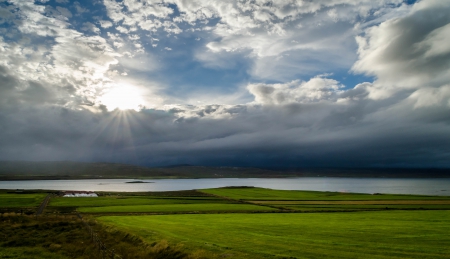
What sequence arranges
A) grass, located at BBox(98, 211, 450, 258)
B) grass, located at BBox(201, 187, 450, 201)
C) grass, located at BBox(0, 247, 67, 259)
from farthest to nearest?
grass, located at BBox(201, 187, 450, 201)
grass, located at BBox(0, 247, 67, 259)
grass, located at BBox(98, 211, 450, 258)

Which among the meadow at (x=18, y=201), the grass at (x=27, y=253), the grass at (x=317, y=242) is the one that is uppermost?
the grass at (x=317, y=242)

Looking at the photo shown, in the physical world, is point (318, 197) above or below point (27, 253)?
below

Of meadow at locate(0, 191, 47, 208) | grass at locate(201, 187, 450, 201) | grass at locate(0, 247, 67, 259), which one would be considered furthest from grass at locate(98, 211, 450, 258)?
grass at locate(201, 187, 450, 201)

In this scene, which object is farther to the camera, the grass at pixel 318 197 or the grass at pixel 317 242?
the grass at pixel 318 197

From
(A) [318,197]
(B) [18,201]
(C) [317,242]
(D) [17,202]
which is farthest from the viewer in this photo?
(A) [318,197]

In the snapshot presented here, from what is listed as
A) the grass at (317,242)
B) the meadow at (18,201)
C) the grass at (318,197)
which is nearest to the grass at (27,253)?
the grass at (317,242)

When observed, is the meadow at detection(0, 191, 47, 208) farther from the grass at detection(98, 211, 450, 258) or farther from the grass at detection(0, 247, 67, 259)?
the grass at detection(98, 211, 450, 258)

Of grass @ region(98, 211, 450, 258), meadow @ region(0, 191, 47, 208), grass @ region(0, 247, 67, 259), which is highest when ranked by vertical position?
grass @ region(98, 211, 450, 258)

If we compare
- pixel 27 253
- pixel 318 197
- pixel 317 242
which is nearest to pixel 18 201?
pixel 27 253

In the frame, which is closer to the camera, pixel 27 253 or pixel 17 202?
pixel 27 253

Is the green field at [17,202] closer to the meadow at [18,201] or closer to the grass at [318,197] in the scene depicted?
the meadow at [18,201]

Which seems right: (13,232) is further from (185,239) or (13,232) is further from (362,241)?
(362,241)

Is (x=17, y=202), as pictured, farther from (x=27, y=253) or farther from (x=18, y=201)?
(x=27, y=253)

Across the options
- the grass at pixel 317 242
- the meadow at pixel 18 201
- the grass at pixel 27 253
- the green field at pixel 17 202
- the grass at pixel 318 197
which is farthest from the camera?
the grass at pixel 318 197
